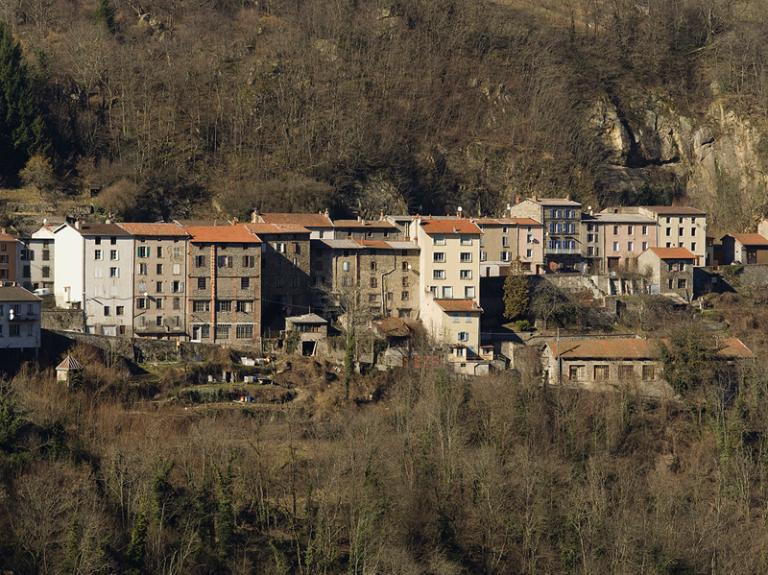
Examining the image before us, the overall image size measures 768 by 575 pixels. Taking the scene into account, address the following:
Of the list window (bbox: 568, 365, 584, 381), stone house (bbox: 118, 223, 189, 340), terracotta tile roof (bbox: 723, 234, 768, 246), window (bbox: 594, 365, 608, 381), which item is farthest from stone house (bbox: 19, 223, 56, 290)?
terracotta tile roof (bbox: 723, 234, 768, 246)

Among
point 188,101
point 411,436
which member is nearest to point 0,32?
point 188,101

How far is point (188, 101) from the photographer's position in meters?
87.8

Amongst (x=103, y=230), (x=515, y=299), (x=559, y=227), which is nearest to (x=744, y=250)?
(x=559, y=227)

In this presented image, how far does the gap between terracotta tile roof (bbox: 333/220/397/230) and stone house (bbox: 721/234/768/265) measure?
64.9 feet

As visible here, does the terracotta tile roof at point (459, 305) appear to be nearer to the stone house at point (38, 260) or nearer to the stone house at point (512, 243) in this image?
the stone house at point (512, 243)

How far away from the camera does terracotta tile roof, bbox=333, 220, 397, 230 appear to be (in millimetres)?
74875

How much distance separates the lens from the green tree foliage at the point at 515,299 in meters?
69.9

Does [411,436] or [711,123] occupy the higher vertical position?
[711,123]

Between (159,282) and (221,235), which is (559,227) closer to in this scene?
(221,235)

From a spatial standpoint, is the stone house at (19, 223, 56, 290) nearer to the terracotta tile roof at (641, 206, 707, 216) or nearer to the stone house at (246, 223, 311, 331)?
the stone house at (246, 223, 311, 331)

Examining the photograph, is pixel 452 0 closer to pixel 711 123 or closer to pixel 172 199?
pixel 711 123

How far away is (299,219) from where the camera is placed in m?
74.2

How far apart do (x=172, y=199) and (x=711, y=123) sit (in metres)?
38.1

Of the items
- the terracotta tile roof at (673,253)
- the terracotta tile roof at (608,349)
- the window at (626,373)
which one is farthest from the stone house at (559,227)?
the window at (626,373)
